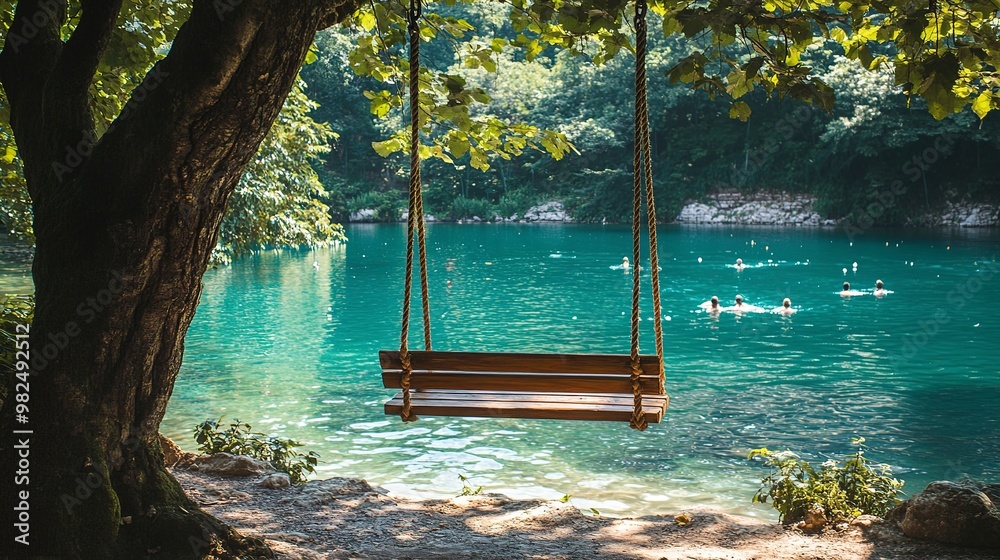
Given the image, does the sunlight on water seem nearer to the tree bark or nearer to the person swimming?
the person swimming

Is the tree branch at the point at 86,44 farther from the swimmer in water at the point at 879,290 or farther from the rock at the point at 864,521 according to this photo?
the swimmer in water at the point at 879,290

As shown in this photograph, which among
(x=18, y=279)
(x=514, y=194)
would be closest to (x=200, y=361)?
(x=18, y=279)

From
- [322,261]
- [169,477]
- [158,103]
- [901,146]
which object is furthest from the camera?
[901,146]

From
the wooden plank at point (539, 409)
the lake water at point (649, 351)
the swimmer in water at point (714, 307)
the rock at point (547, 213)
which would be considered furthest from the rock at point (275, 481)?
the rock at point (547, 213)

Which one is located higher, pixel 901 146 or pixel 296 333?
pixel 901 146

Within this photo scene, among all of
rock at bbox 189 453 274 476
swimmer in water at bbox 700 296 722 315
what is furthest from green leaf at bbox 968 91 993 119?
swimmer in water at bbox 700 296 722 315

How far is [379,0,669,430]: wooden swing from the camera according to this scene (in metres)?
4.07

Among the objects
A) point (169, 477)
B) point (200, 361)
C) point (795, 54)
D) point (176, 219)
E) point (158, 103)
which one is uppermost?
point (795, 54)

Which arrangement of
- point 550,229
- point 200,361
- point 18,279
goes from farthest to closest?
1. point 550,229
2. point 18,279
3. point 200,361

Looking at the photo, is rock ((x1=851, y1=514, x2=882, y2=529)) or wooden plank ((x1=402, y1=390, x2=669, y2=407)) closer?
wooden plank ((x1=402, y1=390, x2=669, y2=407))

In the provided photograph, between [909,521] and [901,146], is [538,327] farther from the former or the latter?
[901,146]

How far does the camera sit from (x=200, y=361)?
591 inches

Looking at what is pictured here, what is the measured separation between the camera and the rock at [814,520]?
18.3 feet

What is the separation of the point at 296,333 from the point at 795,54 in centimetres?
1424
